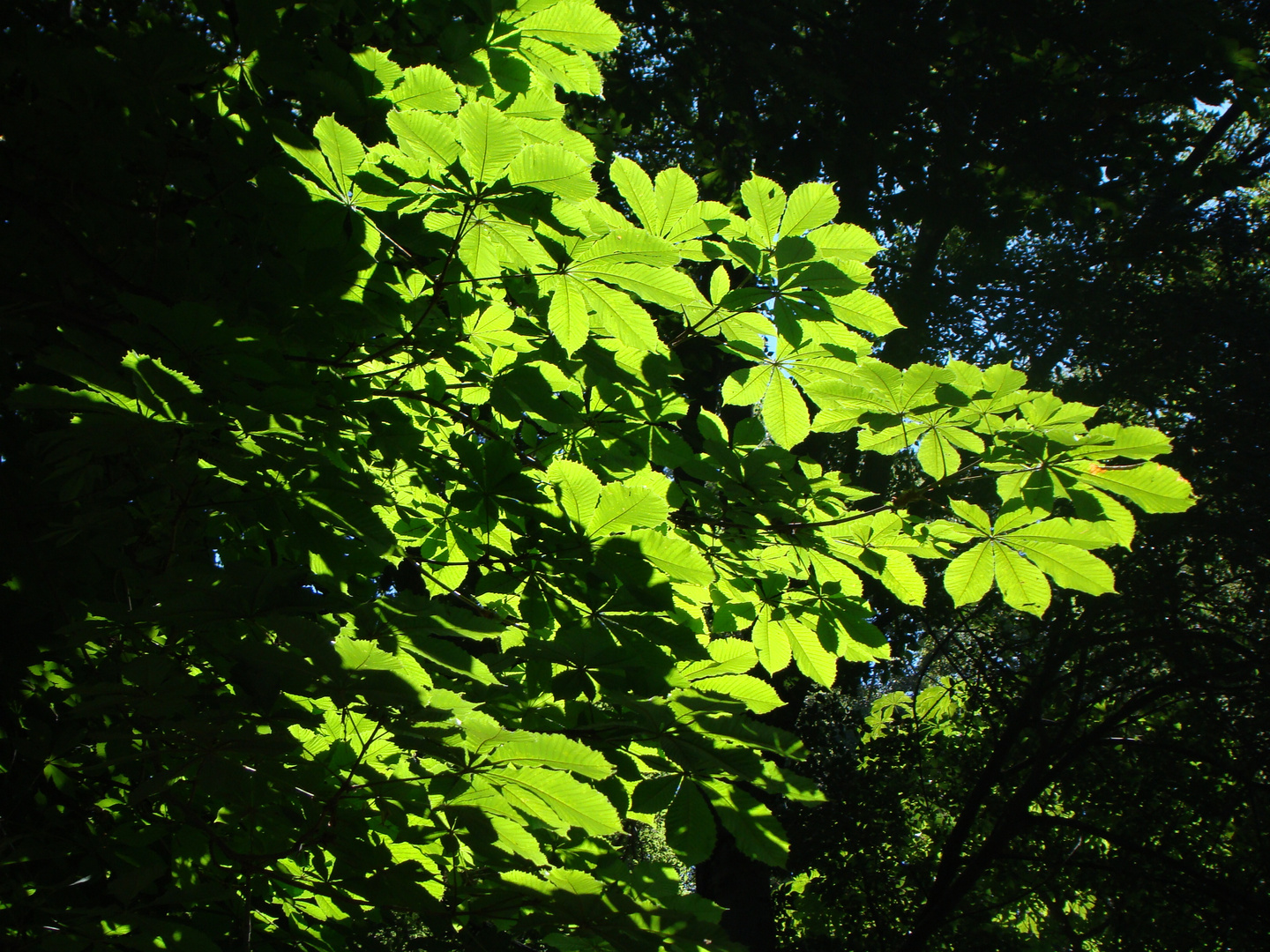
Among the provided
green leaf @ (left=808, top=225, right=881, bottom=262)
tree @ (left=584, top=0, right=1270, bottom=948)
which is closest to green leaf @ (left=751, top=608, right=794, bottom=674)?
green leaf @ (left=808, top=225, right=881, bottom=262)

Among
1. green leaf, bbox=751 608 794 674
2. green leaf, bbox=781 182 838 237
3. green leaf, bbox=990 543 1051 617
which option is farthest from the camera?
green leaf, bbox=751 608 794 674

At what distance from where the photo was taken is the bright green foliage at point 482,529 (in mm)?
1169

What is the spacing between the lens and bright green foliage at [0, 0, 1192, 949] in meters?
1.17

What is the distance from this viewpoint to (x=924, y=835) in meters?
7.00

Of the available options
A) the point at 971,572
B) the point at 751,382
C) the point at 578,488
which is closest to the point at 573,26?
the point at 751,382

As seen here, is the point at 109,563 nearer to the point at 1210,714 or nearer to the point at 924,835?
the point at 1210,714

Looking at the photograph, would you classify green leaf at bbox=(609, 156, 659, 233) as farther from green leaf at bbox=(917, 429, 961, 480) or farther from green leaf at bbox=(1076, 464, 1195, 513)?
green leaf at bbox=(1076, 464, 1195, 513)

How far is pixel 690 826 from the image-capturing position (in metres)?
1.25

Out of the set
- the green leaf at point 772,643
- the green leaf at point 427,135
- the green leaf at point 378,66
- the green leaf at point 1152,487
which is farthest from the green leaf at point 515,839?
the green leaf at point 378,66

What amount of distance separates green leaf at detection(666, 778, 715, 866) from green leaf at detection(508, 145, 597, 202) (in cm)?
97

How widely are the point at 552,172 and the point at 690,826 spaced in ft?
3.48

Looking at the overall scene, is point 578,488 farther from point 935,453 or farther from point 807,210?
point 935,453

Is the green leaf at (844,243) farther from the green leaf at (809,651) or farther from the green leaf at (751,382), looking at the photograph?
the green leaf at (809,651)

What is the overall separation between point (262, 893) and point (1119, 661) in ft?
20.6
